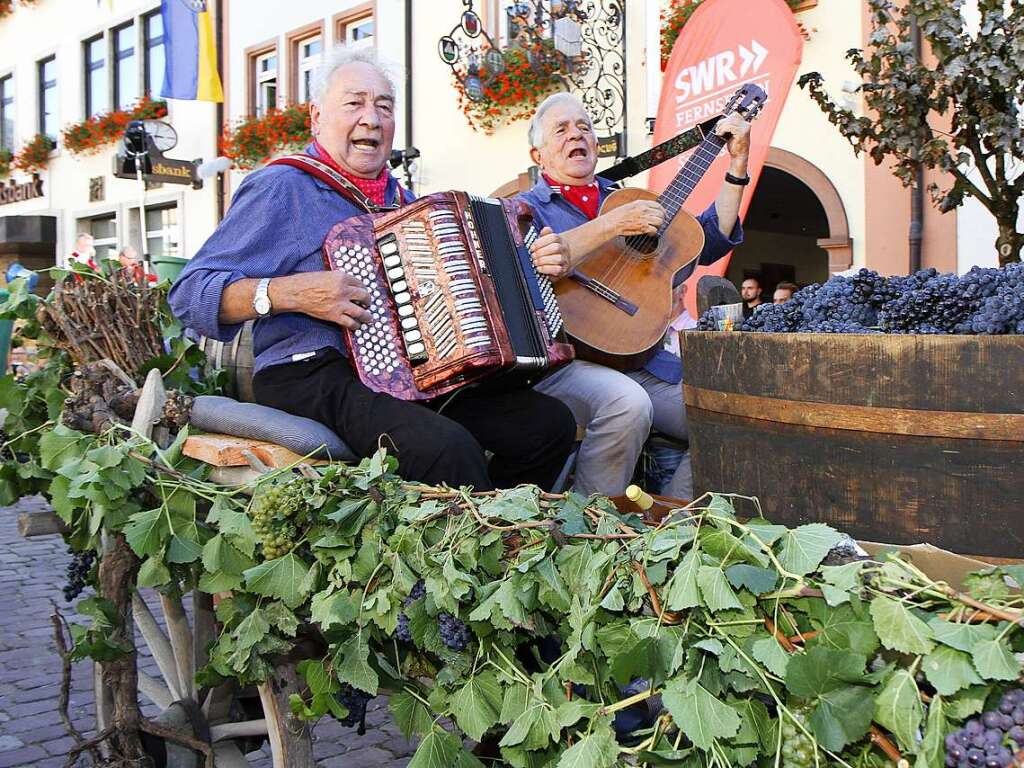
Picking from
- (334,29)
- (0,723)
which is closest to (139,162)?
(334,29)

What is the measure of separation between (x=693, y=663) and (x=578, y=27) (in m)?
8.42

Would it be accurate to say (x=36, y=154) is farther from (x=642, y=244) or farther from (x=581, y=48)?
(x=642, y=244)

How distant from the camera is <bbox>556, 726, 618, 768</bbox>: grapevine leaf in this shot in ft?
4.03

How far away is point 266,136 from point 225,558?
11888mm

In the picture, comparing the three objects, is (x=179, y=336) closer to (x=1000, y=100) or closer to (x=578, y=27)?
(x=1000, y=100)

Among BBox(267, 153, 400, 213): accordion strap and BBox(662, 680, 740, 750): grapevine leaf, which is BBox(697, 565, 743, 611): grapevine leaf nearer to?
BBox(662, 680, 740, 750): grapevine leaf

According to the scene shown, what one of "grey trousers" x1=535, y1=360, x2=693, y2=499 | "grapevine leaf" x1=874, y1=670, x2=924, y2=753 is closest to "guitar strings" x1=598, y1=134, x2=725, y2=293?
"grey trousers" x1=535, y1=360, x2=693, y2=499

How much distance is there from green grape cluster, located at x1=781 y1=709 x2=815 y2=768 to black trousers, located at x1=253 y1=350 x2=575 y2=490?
1.13m

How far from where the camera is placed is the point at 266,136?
1298cm

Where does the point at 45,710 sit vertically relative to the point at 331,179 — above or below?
below

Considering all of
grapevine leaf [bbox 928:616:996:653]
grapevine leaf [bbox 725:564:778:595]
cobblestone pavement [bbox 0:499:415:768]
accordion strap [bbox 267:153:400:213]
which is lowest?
cobblestone pavement [bbox 0:499:415:768]

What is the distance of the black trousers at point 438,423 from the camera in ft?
7.31

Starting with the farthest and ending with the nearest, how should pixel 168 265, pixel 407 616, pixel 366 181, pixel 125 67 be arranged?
pixel 125 67, pixel 168 265, pixel 366 181, pixel 407 616

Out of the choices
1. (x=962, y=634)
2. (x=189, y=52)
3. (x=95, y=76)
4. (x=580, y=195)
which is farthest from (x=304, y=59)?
(x=962, y=634)
